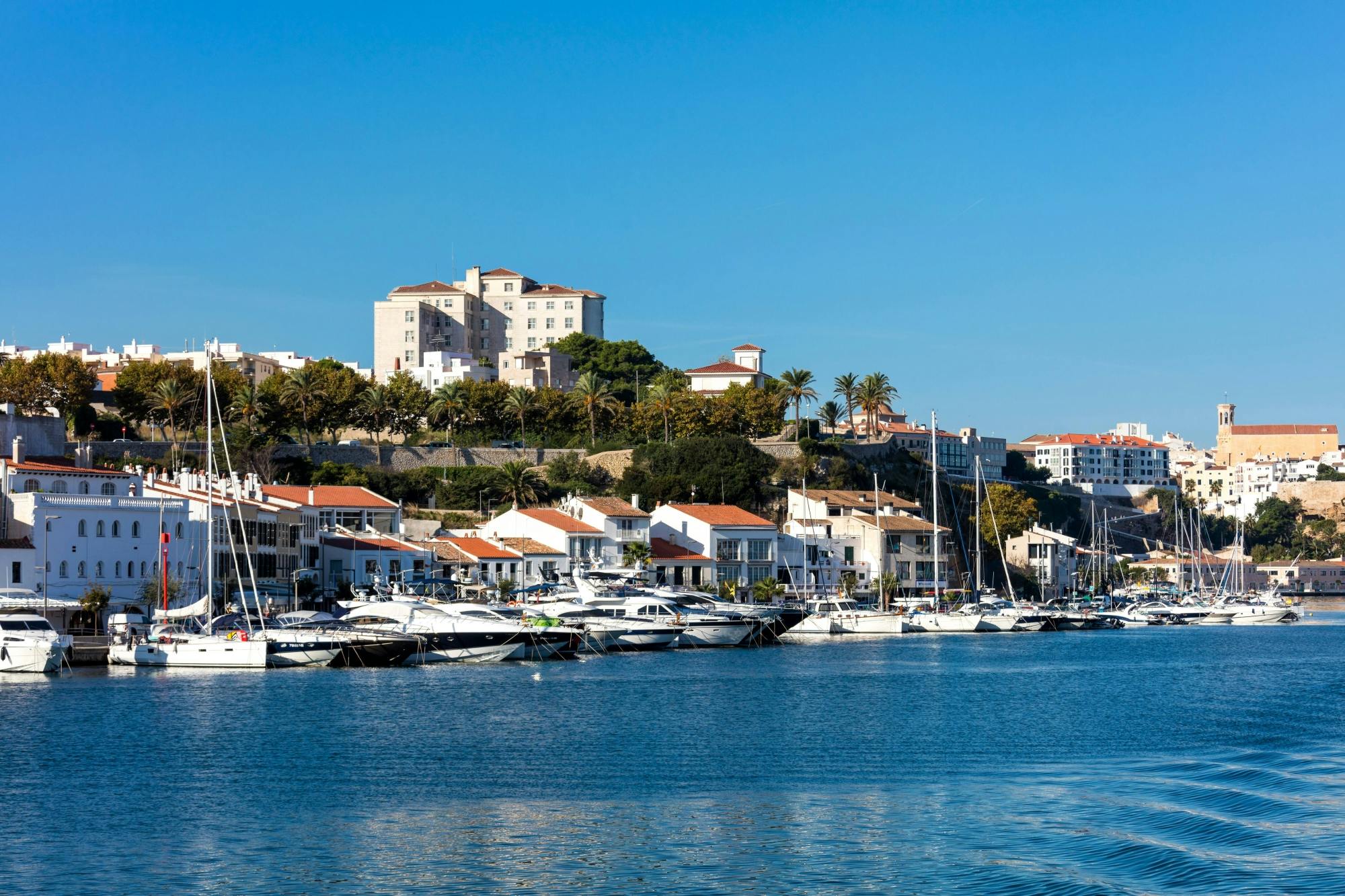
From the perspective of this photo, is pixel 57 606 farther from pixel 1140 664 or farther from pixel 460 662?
pixel 1140 664

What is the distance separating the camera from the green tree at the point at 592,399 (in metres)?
115

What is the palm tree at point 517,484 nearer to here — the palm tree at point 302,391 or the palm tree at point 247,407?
the palm tree at point 302,391

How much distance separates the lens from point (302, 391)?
105 m

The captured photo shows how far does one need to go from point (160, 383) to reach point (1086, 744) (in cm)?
7655

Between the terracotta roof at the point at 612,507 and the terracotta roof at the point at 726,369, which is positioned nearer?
the terracotta roof at the point at 612,507

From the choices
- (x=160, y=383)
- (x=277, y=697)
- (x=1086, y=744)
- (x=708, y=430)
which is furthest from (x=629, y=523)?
(x=1086, y=744)

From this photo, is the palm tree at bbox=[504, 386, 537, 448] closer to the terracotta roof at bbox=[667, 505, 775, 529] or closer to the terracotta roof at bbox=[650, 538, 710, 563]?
the terracotta roof at bbox=[667, 505, 775, 529]

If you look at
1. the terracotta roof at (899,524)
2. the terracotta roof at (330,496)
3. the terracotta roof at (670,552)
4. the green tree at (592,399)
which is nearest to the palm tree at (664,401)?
the green tree at (592,399)

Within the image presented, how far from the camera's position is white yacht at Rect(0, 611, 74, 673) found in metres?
51.7

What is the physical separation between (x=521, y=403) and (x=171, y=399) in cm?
2284

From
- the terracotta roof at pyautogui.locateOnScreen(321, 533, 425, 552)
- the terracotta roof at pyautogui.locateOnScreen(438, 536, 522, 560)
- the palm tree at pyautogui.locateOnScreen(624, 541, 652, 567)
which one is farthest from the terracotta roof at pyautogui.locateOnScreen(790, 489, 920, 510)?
the terracotta roof at pyautogui.locateOnScreen(321, 533, 425, 552)

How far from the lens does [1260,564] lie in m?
186

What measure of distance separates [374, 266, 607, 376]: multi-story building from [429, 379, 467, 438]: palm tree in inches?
951

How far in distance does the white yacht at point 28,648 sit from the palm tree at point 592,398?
2459 inches
